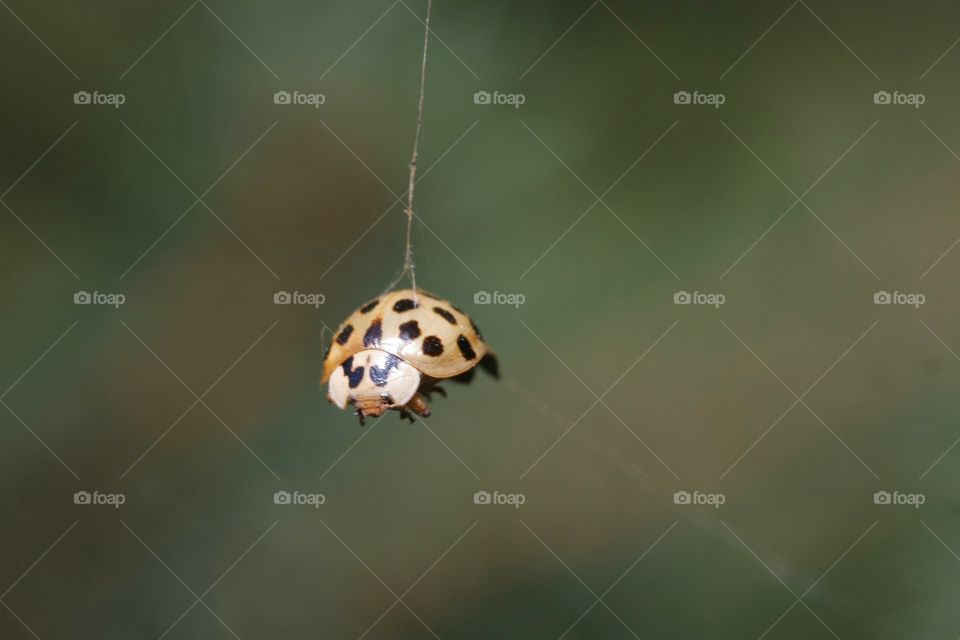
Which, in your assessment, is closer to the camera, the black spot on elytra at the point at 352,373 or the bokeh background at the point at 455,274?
the black spot on elytra at the point at 352,373

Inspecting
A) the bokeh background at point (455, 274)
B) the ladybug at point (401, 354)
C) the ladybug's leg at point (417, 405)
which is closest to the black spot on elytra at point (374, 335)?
the ladybug at point (401, 354)

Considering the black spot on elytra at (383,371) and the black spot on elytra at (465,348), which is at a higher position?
the black spot on elytra at (465,348)

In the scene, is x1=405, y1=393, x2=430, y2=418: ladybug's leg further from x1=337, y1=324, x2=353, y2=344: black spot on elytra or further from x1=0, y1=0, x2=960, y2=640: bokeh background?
x1=0, y1=0, x2=960, y2=640: bokeh background

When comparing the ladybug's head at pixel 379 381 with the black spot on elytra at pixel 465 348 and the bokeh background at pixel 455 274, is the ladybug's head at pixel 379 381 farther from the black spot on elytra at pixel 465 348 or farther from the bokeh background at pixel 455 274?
the bokeh background at pixel 455 274

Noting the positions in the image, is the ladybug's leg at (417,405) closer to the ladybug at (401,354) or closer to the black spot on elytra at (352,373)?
the ladybug at (401,354)

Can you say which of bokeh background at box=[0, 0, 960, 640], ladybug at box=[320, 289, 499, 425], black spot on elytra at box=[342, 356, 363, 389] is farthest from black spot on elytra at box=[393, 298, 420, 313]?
bokeh background at box=[0, 0, 960, 640]

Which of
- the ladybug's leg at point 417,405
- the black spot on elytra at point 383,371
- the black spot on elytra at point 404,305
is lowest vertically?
the ladybug's leg at point 417,405

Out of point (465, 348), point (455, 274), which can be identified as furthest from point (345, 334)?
point (455, 274)

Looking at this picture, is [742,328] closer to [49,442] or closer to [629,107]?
[629,107]
